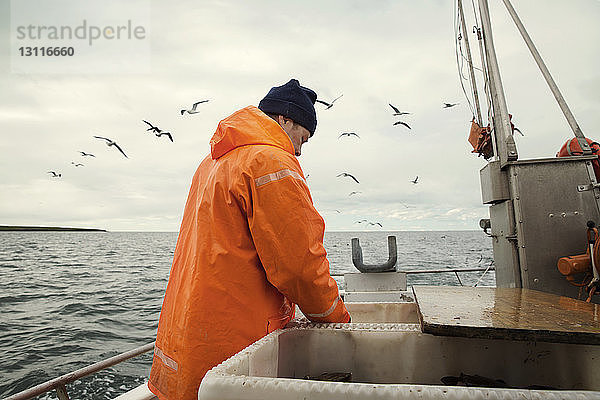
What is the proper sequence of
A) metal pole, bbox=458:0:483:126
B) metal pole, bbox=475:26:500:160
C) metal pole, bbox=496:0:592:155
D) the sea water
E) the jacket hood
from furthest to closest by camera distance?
the sea water, metal pole, bbox=458:0:483:126, metal pole, bbox=475:26:500:160, metal pole, bbox=496:0:592:155, the jacket hood

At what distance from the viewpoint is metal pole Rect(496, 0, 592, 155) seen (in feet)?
11.1

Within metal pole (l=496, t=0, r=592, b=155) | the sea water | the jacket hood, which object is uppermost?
metal pole (l=496, t=0, r=592, b=155)

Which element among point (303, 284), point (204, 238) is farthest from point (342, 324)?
point (204, 238)

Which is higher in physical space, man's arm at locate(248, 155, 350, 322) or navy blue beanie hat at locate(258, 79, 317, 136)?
navy blue beanie hat at locate(258, 79, 317, 136)

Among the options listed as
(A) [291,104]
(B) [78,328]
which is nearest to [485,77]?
(A) [291,104]

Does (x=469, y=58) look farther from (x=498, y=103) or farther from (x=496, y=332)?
(x=496, y=332)

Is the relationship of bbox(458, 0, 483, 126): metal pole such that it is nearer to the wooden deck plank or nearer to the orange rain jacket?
the wooden deck plank

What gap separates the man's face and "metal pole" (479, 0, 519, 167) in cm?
213

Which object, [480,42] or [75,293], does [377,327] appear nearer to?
[480,42]

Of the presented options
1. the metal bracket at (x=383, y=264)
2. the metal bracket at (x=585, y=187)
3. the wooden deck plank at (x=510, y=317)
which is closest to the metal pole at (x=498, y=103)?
the metal bracket at (x=585, y=187)

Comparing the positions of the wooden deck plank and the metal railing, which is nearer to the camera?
the wooden deck plank

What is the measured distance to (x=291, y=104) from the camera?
2.02 m

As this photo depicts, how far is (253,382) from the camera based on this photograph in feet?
3.03

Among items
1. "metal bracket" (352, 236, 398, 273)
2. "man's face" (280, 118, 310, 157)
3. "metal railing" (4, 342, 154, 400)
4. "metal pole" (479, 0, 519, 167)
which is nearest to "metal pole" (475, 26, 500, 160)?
"metal pole" (479, 0, 519, 167)
